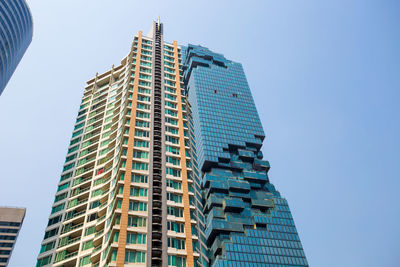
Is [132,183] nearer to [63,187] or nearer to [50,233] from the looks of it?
[50,233]

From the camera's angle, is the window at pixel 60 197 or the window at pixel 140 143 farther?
the window at pixel 60 197

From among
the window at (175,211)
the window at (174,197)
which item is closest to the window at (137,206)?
the window at (175,211)

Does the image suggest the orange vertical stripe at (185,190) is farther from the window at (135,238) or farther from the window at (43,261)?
the window at (43,261)

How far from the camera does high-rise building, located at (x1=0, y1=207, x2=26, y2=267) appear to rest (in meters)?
113

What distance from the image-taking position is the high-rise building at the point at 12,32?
101062 mm

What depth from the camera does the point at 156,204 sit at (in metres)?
52.0

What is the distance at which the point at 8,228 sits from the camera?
119688 mm

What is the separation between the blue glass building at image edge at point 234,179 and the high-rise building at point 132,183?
2636 centimetres

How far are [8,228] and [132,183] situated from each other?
91394 mm

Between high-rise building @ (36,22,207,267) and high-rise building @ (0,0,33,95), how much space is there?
3927cm

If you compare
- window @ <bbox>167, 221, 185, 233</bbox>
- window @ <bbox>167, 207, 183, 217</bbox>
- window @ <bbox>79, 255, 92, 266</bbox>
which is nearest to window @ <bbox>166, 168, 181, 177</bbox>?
window @ <bbox>167, 207, 183, 217</bbox>

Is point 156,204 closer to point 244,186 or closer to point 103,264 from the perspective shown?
point 103,264

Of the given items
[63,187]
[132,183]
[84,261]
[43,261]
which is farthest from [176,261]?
[63,187]

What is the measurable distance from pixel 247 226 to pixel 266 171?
34.3 m
